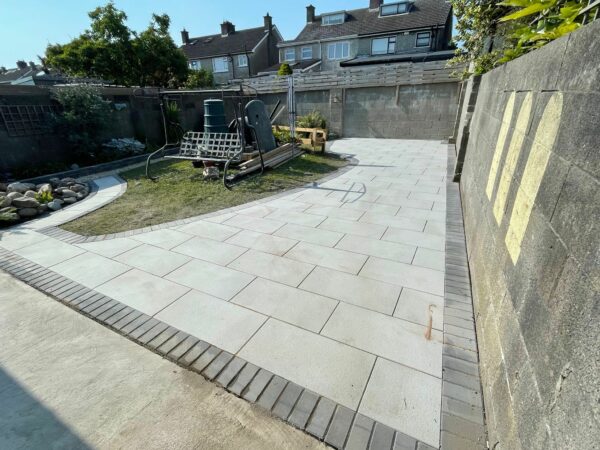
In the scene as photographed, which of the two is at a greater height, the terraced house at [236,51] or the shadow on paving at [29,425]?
the terraced house at [236,51]

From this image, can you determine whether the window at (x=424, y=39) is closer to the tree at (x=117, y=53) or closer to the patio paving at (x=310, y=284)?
the tree at (x=117, y=53)

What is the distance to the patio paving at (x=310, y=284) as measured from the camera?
2086 mm

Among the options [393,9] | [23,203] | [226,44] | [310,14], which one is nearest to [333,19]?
[310,14]

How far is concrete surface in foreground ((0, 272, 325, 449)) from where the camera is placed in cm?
173

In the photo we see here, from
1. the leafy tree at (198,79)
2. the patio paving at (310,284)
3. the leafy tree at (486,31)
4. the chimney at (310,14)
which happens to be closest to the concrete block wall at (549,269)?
the patio paving at (310,284)

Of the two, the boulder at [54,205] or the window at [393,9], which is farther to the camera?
the window at [393,9]

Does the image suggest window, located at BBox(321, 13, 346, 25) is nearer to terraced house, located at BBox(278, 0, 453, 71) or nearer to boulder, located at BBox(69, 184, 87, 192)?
terraced house, located at BBox(278, 0, 453, 71)

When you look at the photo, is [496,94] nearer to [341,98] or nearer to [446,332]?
[446,332]

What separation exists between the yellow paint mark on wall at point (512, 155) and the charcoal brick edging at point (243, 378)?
1.78 m

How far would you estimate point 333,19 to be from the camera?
24812 mm

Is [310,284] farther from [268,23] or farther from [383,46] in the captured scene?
[268,23]

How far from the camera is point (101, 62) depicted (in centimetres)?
1859

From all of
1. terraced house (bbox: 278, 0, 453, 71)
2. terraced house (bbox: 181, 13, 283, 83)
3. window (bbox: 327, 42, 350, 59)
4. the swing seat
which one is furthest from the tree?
the swing seat

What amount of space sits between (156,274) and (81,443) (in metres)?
1.85
